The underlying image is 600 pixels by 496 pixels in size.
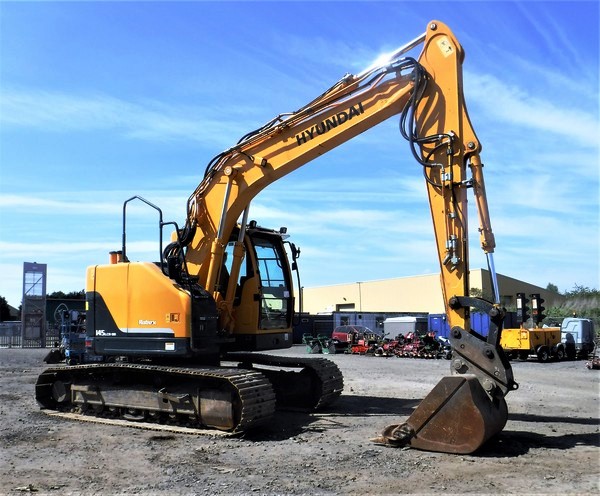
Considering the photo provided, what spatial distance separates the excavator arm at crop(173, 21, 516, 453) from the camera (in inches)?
298

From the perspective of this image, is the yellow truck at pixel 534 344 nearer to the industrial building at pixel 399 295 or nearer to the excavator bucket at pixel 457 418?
the excavator bucket at pixel 457 418

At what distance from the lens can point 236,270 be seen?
1067 cm

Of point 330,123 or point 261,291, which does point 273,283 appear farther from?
point 330,123

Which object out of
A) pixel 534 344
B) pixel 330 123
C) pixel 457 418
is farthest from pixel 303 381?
pixel 534 344

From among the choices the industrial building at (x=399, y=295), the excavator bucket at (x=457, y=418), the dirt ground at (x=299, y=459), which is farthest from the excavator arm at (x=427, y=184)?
the industrial building at (x=399, y=295)

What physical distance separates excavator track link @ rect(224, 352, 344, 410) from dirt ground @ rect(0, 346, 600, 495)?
0.41 metres

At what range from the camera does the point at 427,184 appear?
891 cm

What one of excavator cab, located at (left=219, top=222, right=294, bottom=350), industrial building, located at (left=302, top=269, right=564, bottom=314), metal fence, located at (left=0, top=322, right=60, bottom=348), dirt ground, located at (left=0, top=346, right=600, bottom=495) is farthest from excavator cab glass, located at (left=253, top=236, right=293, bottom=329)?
industrial building, located at (left=302, top=269, right=564, bottom=314)

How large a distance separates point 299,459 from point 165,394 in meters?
3.00

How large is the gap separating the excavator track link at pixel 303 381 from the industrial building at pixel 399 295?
147 ft

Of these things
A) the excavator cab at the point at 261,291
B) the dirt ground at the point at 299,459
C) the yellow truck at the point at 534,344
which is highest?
the excavator cab at the point at 261,291

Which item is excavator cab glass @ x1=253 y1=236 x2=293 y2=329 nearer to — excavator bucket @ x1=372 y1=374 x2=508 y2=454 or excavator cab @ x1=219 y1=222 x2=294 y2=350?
excavator cab @ x1=219 y1=222 x2=294 y2=350

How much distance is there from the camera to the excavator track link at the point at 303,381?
10977mm

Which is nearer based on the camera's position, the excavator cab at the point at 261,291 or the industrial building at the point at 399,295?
the excavator cab at the point at 261,291
